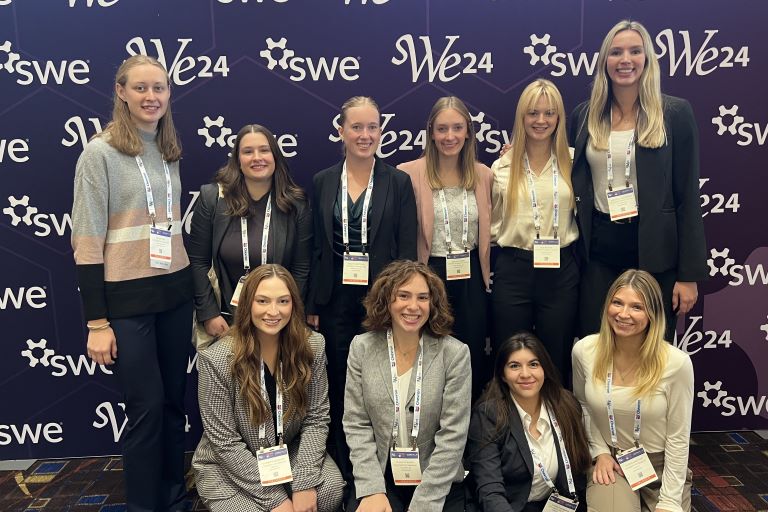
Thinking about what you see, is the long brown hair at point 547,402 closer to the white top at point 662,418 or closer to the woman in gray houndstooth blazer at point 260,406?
the white top at point 662,418

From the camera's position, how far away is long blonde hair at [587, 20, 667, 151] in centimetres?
243

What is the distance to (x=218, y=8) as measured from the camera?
2945 millimetres

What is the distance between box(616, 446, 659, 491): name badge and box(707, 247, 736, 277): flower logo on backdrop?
1.41 meters

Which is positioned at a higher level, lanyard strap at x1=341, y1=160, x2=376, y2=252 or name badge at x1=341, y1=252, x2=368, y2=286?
lanyard strap at x1=341, y1=160, x2=376, y2=252

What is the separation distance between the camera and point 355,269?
252cm

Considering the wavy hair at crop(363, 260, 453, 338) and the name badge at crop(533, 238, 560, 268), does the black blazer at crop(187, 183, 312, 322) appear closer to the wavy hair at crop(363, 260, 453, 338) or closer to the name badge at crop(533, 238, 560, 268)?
the wavy hair at crop(363, 260, 453, 338)

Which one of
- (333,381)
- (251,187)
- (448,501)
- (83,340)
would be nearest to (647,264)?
(448,501)

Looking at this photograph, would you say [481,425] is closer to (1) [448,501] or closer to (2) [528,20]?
(1) [448,501]

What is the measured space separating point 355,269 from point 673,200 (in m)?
1.40

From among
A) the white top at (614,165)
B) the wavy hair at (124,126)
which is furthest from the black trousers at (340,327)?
the white top at (614,165)

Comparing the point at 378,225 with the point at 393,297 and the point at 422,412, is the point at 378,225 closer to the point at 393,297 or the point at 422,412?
the point at 393,297

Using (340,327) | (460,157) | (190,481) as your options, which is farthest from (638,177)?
(190,481)

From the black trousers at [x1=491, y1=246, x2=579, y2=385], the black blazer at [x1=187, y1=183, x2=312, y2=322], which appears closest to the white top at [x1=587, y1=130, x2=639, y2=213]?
the black trousers at [x1=491, y1=246, x2=579, y2=385]

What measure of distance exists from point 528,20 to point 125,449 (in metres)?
2.76
